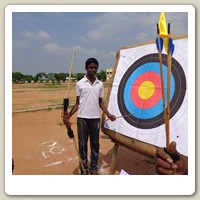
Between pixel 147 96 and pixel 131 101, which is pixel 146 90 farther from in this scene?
pixel 131 101

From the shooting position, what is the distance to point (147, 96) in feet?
7.09

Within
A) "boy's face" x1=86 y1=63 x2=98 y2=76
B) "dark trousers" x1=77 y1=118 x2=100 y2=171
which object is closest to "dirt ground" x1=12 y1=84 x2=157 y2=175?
"dark trousers" x1=77 y1=118 x2=100 y2=171

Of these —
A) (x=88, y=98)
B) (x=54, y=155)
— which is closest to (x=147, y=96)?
(x=88, y=98)

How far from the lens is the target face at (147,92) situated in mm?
1921

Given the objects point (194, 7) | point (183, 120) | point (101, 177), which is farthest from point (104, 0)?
point (101, 177)

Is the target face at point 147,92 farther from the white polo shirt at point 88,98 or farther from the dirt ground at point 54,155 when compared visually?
the dirt ground at point 54,155

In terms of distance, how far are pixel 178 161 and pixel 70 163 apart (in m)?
1.78

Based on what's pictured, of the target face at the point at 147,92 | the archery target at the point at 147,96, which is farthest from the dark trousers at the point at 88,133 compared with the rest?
the target face at the point at 147,92

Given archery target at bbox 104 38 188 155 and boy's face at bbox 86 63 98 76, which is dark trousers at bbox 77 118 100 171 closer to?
archery target at bbox 104 38 188 155

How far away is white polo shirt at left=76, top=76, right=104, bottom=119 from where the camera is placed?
7.14 feet

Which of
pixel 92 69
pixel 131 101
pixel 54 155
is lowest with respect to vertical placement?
pixel 54 155

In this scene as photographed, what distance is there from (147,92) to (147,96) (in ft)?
0.13

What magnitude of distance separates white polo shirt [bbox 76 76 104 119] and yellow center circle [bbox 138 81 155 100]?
1.30ft

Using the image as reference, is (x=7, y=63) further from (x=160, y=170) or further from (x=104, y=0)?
(x=160, y=170)
